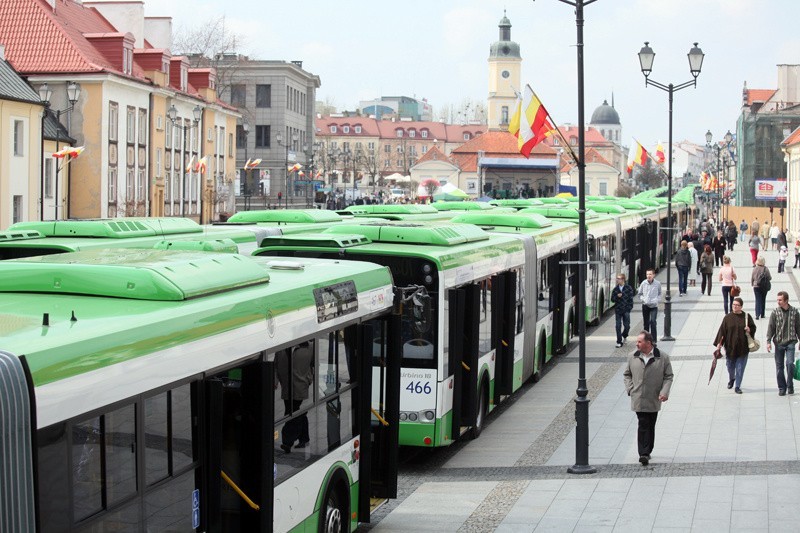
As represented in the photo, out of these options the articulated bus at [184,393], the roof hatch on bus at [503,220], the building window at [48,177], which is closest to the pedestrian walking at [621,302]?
the roof hatch on bus at [503,220]

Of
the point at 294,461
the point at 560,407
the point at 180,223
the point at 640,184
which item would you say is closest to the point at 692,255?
the point at 560,407

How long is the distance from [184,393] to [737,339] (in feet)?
46.4

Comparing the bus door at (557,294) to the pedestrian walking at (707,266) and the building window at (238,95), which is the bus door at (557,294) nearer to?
the pedestrian walking at (707,266)

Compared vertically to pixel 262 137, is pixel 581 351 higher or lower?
lower

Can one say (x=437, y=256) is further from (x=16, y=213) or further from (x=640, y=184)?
(x=640, y=184)

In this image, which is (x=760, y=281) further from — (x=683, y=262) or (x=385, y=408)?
(x=385, y=408)

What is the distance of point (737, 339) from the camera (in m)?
20.0

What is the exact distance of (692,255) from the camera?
4334 cm

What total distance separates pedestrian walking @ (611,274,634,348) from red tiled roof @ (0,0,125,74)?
3481cm

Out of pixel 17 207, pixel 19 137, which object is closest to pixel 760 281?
pixel 19 137

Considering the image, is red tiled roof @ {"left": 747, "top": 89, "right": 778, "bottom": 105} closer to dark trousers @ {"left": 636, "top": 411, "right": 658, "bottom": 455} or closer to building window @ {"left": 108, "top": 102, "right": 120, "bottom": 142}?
building window @ {"left": 108, "top": 102, "right": 120, "bottom": 142}

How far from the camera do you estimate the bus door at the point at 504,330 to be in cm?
1803

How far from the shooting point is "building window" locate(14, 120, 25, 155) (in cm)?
4775

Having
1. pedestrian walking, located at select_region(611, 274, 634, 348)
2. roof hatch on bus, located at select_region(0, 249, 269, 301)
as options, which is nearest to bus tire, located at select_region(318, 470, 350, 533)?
roof hatch on bus, located at select_region(0, 249, 269, 301)
